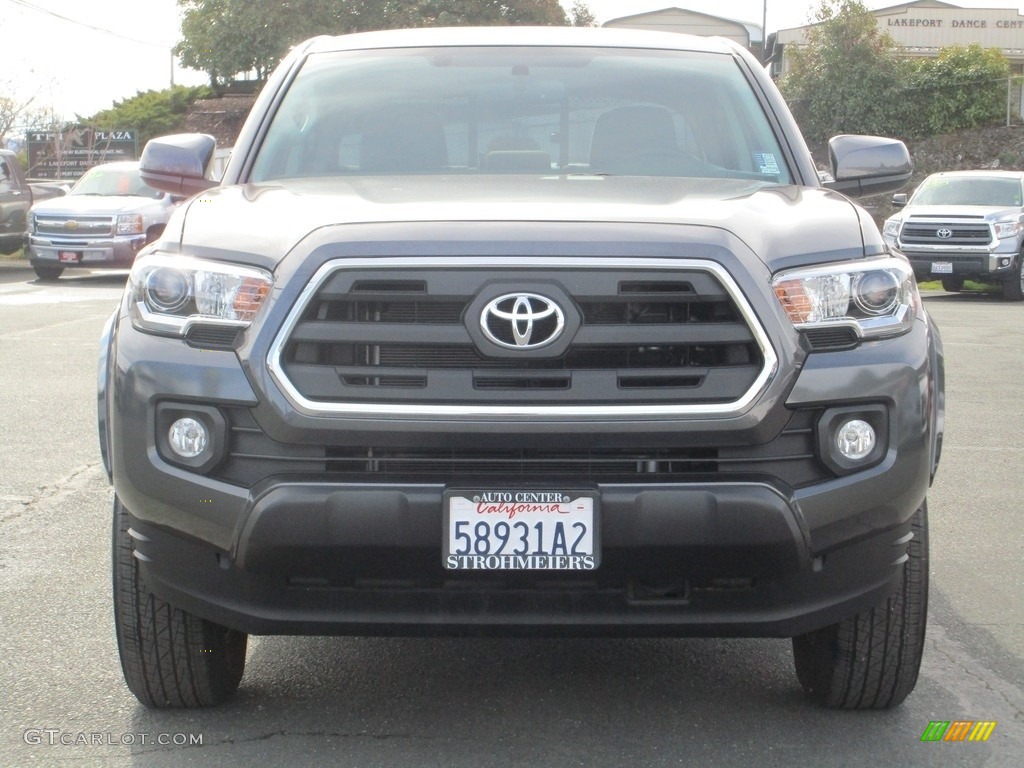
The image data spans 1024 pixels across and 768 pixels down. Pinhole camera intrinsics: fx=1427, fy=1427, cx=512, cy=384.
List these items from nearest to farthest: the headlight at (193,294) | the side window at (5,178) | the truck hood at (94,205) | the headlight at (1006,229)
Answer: the headlight at (193,294), the headlight at (1006,229), the truck hood at (94,205), the side window at (5,178)

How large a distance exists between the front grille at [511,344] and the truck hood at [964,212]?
701 inches

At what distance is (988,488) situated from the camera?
22.1 ft

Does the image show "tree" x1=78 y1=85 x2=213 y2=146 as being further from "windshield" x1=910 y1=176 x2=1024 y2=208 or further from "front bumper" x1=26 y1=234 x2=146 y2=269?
"windshield" x1=910 y1=176 x2=1024 y2=208

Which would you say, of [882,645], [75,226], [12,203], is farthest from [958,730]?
[12,203]

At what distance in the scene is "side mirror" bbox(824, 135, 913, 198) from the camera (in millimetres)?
4836

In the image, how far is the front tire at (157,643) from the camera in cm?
352

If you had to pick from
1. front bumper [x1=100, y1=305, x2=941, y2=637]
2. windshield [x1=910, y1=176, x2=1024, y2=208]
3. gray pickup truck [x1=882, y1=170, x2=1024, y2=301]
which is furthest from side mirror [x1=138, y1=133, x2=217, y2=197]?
windshield [x1=910, y1=176, x2=1024, y2=208]

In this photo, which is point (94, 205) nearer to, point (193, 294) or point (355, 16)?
point (193, 294)

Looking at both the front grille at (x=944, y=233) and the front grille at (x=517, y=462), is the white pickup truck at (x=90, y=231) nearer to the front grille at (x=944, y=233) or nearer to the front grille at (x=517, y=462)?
the front grille at (x=944, y=233)

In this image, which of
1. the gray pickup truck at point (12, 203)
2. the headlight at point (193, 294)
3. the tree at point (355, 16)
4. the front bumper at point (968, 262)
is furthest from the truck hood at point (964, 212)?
the tree at point (355, 16)

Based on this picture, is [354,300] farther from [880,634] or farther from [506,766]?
[880,634]

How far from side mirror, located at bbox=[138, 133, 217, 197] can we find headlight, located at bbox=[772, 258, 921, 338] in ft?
7.49

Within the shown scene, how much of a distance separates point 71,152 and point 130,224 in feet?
70.6

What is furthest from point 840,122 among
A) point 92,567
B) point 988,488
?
point 92,567
